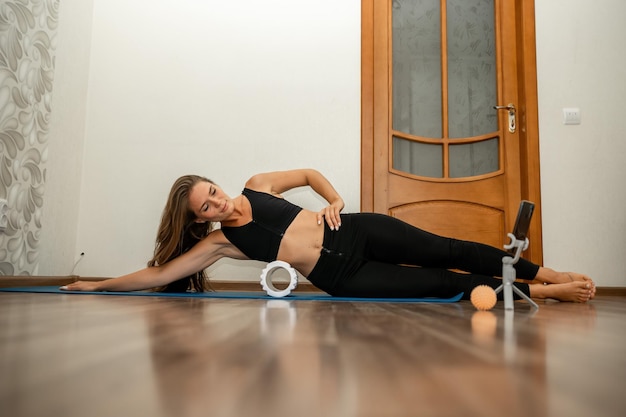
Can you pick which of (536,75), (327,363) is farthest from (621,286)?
(327,363)

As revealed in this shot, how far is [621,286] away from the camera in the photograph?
9.68ft

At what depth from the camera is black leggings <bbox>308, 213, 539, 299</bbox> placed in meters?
2.01

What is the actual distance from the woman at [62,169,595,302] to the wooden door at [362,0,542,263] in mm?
971

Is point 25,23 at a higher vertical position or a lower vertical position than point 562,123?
higher

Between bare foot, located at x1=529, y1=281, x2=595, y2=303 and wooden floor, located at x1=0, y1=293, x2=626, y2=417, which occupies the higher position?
wooden floor, located at x1=0, y1=293, x2=626, y2=417

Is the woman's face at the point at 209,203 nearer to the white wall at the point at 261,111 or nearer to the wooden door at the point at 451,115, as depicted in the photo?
the white wall at the point at 261,111

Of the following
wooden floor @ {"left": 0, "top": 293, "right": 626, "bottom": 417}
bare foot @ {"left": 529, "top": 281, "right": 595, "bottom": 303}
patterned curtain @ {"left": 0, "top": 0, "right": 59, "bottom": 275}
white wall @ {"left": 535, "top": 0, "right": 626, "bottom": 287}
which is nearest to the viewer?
wooden floor @ {"left": 0, "top": 293, "right": 626, "bottom": 417}

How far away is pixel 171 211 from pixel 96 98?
4.87 ft

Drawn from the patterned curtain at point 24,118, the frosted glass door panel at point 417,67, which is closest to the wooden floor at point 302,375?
the patterned curtain at point 24,118

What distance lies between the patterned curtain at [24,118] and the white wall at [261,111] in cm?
42

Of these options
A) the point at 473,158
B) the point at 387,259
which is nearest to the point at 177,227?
the point at 387,259

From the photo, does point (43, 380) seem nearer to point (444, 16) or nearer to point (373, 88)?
point (373, 88)

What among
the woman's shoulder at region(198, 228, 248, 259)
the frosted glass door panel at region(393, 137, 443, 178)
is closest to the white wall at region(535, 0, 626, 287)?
the frosted glass door panel at region(393, 137, 443, 178)

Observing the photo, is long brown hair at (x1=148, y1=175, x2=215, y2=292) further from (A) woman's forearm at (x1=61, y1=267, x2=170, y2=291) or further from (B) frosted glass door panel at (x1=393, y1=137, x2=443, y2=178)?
(B) frosted glass door panel at (x1=393, y1=137, x2=443, y2=178)
